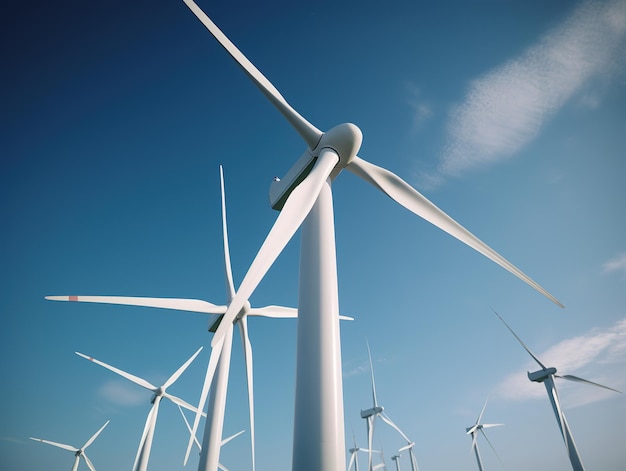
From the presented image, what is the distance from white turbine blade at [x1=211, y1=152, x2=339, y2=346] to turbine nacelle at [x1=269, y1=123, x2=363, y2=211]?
0.64 metres

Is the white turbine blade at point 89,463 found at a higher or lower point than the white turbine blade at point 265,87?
lower

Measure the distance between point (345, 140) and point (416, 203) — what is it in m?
3.19

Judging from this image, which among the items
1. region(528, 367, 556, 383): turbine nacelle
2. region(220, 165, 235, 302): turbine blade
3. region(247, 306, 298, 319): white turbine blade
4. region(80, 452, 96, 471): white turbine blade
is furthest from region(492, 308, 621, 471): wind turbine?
region(80, 452, 96, 471): white turbine blade

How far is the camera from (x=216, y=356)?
619 inches

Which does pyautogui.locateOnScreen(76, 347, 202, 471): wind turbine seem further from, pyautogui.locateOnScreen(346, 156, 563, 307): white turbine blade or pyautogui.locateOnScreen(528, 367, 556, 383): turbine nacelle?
pyautogui.locateOnScreen(528, 367, 556, 383): turbine nacelle

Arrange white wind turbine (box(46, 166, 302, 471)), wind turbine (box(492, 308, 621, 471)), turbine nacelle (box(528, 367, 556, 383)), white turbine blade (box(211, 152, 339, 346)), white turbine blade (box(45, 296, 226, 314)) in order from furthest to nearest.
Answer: turbine nacelle (box(528, 367, 556, 383)) < wind turbine (box(492, 308, 621, 471)) < white wind turbine (box(46, 166, 302, 471)) < white turbine blade (box(45, 296, 226, 314)) < white turbine blade (box(211, 152, 339, 346))

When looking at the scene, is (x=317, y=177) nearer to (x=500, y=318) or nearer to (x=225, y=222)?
(x=225, y=222)

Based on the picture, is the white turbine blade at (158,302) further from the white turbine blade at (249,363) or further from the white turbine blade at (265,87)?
the white turbine blade at (265,87)

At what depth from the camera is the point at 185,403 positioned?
1230 inches

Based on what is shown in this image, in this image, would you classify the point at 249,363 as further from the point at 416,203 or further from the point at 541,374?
the point at 541,374

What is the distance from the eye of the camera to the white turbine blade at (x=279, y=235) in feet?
15.5

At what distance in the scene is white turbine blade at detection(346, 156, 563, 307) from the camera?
10.3 m

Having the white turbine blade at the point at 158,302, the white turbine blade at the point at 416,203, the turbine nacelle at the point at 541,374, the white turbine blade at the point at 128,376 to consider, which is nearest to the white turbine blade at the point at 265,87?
the white turbine blade at the point at 416,203

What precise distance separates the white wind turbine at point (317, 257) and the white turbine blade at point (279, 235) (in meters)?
0.01
